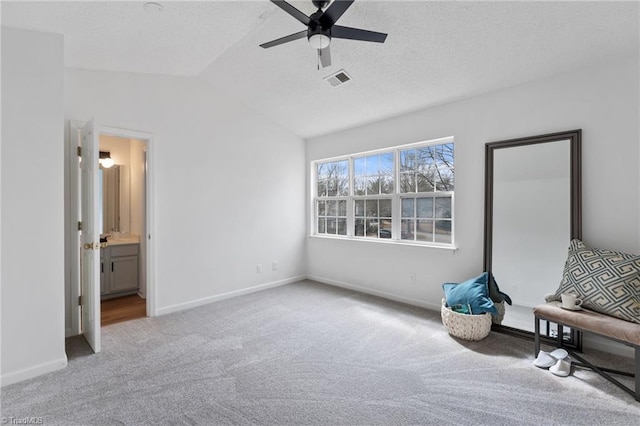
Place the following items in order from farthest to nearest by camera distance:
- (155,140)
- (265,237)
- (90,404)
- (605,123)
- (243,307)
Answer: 1. (265,237)
2. (243,307)
3. (155,140)
4. (605,123)
5. (90,404)

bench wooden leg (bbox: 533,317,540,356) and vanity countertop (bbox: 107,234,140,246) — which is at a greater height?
vanity countertop (bbox: 107,234,140,246)

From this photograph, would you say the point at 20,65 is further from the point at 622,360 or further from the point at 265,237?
the point at 622,360

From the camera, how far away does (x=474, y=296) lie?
2.99 metres

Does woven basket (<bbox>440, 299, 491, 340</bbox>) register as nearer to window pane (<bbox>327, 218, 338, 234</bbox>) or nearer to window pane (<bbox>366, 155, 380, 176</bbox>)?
window pane (<bbox>366, 155, 380, 176</bbox>)

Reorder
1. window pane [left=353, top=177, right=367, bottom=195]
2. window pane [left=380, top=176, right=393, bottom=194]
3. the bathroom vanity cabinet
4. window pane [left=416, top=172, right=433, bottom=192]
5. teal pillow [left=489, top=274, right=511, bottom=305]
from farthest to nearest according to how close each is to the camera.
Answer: window pane [left=353, top=177, right=367, bottom=195] → window pane [left=380, top=176, right=393, bottom=194] → the bathroom vanity cabinet → window pane [left=416, top=172, right=433, bottom=192] → teal pillow [left=489, top=274, right=511, bottom=305]

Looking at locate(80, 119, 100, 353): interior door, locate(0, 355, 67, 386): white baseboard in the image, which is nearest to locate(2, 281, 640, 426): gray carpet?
A: locate(0, 355, 67, 386): white baseboard

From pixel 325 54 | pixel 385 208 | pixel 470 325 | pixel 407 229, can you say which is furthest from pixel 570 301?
pixel 325 54

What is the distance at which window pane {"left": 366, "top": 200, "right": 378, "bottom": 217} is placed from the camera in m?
4.54

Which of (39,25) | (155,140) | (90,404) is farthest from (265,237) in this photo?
(39,25)

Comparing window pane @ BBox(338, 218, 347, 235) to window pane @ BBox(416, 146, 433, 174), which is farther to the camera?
window pane @ BBox(338, 218, 347, 235)

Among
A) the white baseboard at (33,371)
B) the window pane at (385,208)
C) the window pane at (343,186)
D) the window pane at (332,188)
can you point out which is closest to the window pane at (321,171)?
the window pane at (332,188)

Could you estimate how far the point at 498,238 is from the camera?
128 inches

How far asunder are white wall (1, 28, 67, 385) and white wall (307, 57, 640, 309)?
11.3 feet

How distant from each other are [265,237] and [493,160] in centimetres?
326
